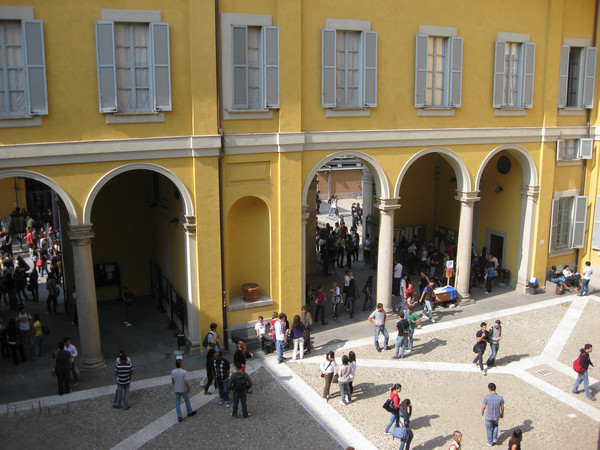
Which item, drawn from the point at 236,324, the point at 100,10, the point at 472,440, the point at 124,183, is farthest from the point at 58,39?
the point at 472,440

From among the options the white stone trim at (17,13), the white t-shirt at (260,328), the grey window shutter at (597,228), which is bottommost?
the white t-shirt at (260,328)

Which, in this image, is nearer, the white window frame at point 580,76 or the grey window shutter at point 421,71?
the grey window shutter at point 421,71

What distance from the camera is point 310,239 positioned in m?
25.3

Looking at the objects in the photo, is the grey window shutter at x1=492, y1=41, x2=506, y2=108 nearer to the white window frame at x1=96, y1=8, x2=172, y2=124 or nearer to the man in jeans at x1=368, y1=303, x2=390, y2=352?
the man in jeans at x1=368, y1=303, x2=390, y2=352

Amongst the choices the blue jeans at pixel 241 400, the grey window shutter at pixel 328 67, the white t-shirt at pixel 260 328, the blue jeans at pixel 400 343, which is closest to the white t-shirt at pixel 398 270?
the blue jeans at pixel 400 343

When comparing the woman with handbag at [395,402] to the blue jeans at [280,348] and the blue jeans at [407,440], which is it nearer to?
the blue jeans at [407,440]

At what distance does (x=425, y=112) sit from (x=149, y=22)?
9.12m

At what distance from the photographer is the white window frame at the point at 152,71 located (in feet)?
48.8

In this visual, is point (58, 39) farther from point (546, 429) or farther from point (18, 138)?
point (546, 429)

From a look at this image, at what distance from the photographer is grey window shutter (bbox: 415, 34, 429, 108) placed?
1869 cm

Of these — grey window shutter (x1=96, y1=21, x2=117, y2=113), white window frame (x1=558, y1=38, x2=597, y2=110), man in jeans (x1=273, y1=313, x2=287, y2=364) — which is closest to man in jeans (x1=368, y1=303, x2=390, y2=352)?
man in jeans (x1=273, y1=313, x2=287, y2=364)

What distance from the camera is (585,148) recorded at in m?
22.5

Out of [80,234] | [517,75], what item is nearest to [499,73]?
[517,75]

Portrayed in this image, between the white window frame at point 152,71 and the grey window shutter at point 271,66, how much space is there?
273 cm
